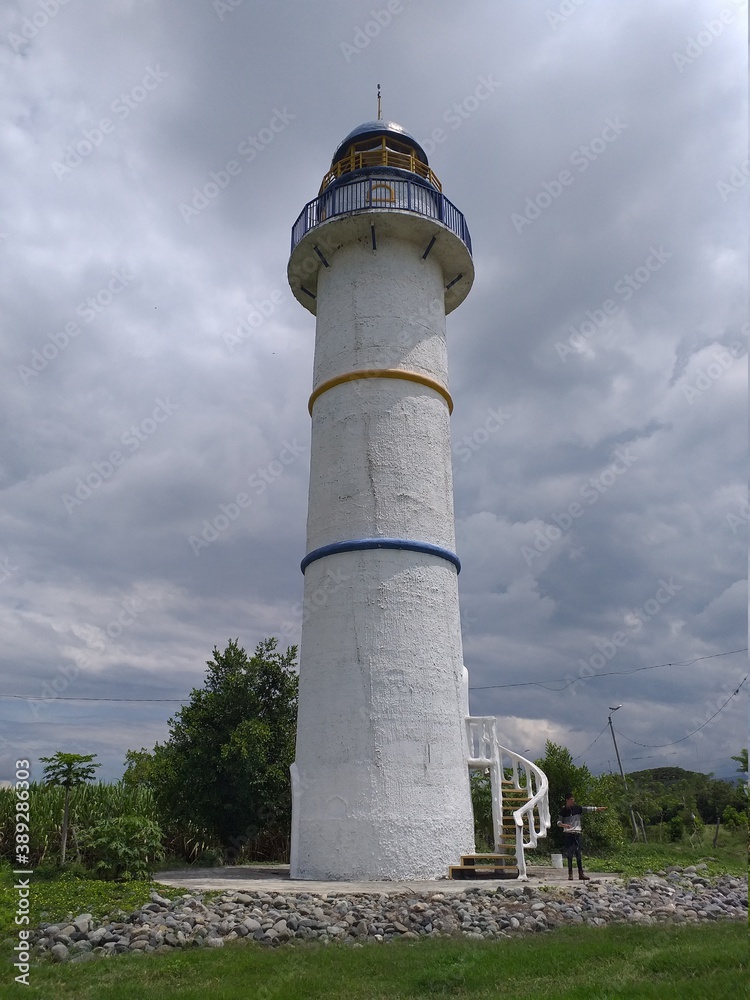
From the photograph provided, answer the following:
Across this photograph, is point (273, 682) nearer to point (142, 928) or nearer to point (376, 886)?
point (376, 886)

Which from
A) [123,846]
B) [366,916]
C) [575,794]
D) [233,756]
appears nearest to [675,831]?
[575,794]

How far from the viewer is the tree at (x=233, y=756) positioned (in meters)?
15.2

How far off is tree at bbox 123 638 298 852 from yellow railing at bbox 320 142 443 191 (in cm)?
1118

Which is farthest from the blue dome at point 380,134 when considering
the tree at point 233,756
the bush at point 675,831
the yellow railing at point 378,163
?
the bush at point 675,831

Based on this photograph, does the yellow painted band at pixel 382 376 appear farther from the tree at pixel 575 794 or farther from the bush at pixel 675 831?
the bush at pixel 675 831

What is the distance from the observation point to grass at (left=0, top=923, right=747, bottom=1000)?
18.1 feet

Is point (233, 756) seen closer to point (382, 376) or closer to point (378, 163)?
point (382, 376)

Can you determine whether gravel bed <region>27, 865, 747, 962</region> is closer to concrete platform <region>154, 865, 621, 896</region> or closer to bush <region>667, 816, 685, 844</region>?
concrete platform <region>154, 865, 621, 896</region>

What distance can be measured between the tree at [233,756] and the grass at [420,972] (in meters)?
8.59

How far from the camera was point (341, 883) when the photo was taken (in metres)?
10.9

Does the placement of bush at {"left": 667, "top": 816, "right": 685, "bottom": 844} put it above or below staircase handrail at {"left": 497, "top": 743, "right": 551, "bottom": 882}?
below

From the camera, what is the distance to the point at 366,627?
1246 centimetres

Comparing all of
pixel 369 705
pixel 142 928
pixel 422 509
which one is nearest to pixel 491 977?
pixel 142 928

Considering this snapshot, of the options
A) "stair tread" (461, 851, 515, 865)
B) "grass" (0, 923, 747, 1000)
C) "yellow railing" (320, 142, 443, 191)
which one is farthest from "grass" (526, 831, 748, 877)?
"yellow railing" (320, 142, 443, 191)
